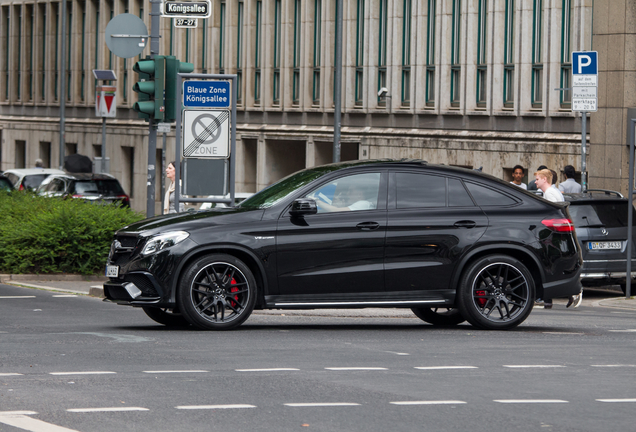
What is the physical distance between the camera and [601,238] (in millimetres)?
18031

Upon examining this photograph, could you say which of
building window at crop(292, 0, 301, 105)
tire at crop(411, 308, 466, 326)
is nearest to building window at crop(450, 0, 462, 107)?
building window at crop(292, 0, 301, 105)

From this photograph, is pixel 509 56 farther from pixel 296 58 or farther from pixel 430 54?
pixel 296 58

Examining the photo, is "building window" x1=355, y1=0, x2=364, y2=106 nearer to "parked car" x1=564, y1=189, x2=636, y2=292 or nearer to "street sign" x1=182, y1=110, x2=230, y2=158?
"parked car" x1=564, y1=189, x2=636, y2=292

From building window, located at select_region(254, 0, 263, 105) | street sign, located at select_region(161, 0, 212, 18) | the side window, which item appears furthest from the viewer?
building window, located at select_region(254, 0, 263, 105)

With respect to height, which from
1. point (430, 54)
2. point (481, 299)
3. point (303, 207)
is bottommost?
point (481, 299)

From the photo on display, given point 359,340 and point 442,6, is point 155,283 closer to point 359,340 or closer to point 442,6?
point 359,340

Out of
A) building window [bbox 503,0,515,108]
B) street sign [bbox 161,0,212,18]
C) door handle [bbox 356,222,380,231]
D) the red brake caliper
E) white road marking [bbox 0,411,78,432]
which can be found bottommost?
white road marking [bbox 0,411,78,432]

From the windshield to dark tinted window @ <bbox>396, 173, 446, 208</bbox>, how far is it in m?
0.64

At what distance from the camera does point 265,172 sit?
41.1m

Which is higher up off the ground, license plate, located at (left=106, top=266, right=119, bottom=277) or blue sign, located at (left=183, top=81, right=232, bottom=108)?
blue sign, located at (left=183, top=81, right=232, bottom=108)

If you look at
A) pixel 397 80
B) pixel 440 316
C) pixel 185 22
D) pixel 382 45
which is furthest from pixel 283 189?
pixel 382 45

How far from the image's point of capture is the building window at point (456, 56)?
32750mm

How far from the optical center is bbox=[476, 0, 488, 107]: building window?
105 ft

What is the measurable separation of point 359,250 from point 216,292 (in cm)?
138
